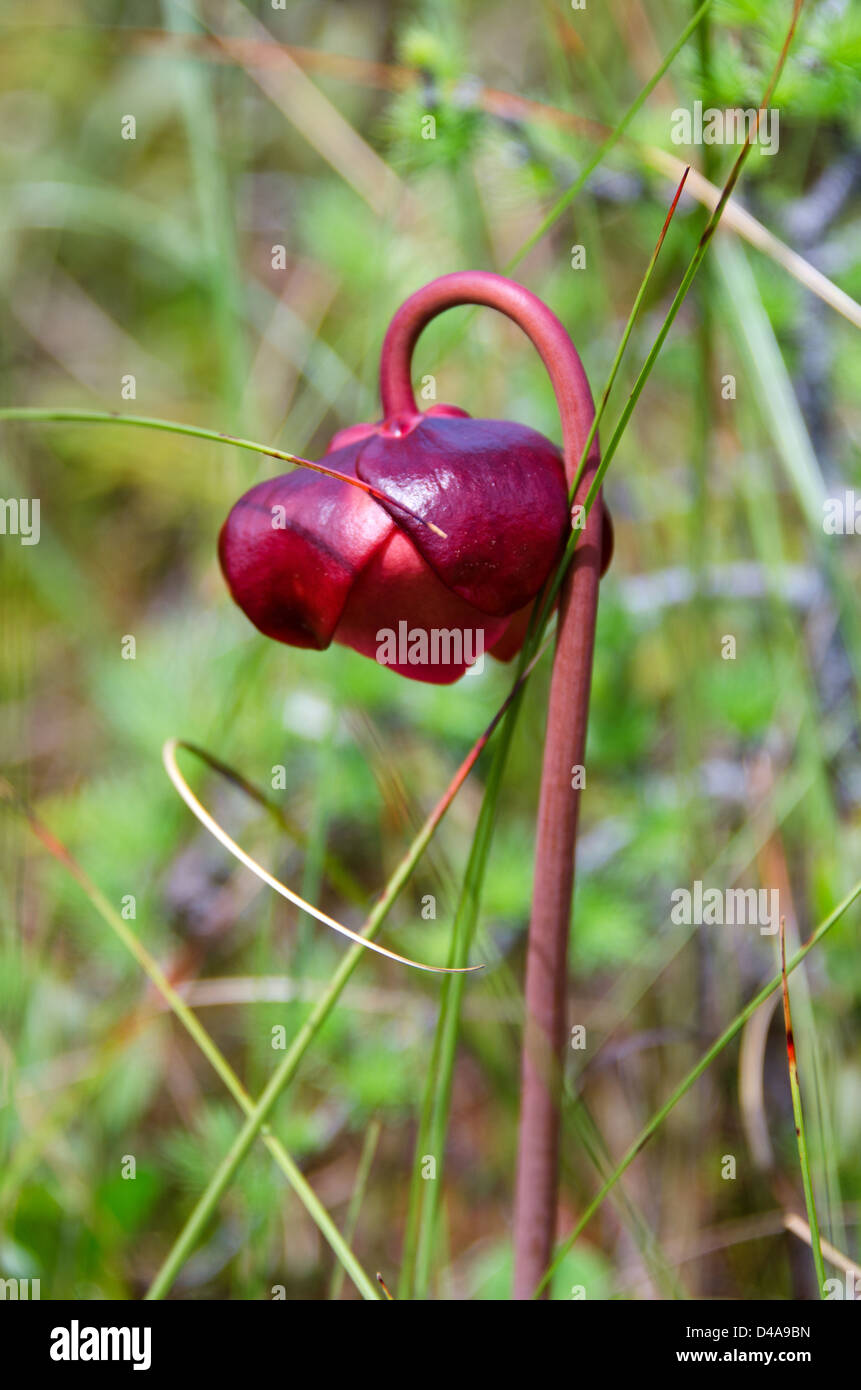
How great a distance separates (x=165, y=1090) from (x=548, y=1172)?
1050mm

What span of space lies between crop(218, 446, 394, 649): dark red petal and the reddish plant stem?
0.30 feet

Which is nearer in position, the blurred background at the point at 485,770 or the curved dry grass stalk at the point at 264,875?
the curved dry grass stalk at the point at 264,875

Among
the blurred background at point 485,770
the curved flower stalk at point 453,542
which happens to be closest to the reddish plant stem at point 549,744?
the curved flower stalk at point 453,542

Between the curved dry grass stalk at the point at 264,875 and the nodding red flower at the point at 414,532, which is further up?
the nodding red flower at the point at 414,532

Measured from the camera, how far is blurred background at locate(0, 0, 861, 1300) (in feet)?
3.87

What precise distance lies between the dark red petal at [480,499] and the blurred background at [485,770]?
41 cm

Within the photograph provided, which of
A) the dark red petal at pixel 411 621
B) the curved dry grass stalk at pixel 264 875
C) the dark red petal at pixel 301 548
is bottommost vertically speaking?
the curved dry grass stalk at pixel 264 875

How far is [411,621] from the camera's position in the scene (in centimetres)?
63

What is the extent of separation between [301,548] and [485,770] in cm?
109

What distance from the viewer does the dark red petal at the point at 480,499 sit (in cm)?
58

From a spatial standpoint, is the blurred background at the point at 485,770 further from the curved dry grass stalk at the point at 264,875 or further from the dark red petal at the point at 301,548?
the dark red petal at the point at 301,548

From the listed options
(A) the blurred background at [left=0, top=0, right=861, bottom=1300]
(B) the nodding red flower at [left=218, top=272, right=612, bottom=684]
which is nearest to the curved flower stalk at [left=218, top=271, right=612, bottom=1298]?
(B) the nodding red flower at [left=218, top=272, right=612, bottom=684]

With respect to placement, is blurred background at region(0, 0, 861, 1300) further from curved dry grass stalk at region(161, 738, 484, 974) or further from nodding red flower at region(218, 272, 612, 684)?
nodding red flower at region(218, 272, 612, 684)

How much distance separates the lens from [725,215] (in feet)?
3.40
